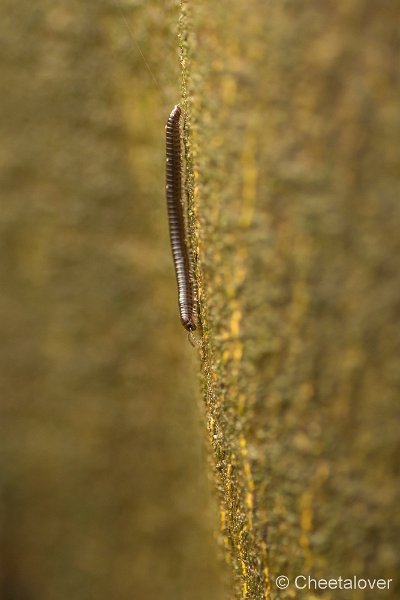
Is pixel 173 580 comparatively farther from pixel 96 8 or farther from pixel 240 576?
pixel 96 8

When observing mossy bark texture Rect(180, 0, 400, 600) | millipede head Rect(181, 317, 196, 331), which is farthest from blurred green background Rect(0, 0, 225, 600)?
mossy bark texture Rect(180, 0, 400, 600)

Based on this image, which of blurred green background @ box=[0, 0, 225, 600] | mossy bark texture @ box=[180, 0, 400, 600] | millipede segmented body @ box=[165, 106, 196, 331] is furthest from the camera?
blurred green background @ box=[0, 0, 225, 600]

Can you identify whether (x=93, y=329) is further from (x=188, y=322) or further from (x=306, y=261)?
(x=306, y=261)

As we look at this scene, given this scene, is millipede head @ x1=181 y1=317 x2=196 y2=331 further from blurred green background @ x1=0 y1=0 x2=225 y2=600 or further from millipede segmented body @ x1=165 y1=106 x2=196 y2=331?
blurred green background @ x1=0 y1=0 x2=225 y2=600

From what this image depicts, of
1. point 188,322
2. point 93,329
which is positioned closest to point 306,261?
point 188,322

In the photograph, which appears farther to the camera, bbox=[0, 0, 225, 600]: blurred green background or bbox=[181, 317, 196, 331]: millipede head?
bbox=[0, 0, 225, 600]: blurred green background

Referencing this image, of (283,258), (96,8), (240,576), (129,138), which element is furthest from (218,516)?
(96,8)
